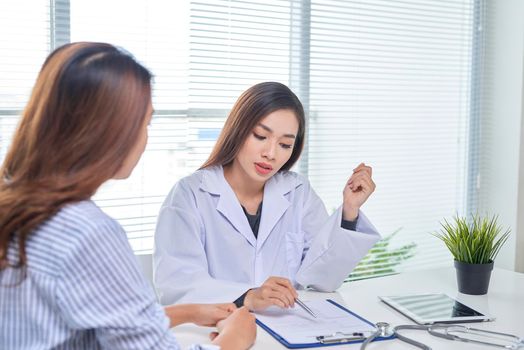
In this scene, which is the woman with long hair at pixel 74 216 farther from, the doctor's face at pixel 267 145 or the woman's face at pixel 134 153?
the doctor's face at pixel 267 145

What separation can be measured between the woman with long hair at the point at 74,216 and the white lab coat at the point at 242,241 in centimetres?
77

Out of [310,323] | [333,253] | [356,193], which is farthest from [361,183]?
[310,323]

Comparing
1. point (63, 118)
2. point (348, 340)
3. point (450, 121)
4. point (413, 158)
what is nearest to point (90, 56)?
point (63, 118)

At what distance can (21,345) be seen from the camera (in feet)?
2.68

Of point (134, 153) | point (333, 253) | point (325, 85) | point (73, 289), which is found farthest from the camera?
point (325, 85)

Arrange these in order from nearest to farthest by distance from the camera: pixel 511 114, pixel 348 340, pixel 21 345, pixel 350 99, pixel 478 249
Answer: pixel 21 345 → pixel 348 340 → pixel 478 249 → pixel 350 99 → pixel 511 114

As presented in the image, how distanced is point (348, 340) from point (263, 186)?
0.76m

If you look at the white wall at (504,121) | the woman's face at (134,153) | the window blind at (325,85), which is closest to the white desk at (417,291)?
the woman's face at (134,153)

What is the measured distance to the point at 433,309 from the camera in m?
1.56

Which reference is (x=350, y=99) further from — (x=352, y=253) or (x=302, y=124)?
(x=352, y=253)

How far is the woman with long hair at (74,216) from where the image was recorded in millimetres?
792

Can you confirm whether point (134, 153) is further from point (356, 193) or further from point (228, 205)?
point (356, 193)

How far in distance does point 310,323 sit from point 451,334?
1.03ft

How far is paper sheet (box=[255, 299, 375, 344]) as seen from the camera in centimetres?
133
